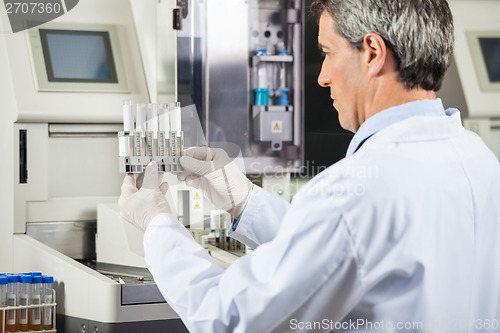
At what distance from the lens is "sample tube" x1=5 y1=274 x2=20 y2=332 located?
1.79 meters

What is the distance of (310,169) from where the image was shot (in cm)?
255

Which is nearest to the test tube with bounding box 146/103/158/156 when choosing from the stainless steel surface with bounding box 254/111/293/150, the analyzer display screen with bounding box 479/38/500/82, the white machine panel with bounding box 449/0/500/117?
the stainless steel surface with bounding box 254/111/293/150

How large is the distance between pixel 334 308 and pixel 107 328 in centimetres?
83

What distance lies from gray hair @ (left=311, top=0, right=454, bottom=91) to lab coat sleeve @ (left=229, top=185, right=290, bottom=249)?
1.67ft

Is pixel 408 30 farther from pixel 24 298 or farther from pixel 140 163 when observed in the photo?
pixel 24 298

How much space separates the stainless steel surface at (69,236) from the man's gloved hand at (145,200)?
3.22 feet

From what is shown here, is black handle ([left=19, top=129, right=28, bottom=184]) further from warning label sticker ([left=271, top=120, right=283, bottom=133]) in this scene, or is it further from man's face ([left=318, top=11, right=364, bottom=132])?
man's face ([left=318, top=11, right=364, bottom=132])

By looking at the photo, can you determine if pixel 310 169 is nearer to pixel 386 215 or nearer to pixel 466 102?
pixel 466 102

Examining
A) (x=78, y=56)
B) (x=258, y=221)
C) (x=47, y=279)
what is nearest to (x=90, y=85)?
(x=78, y=56)

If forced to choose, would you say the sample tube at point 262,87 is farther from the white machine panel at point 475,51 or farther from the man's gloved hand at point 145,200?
the man's gloved hand at point 145,200

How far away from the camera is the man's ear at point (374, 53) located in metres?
1.15

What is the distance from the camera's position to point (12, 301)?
1798 millimetres

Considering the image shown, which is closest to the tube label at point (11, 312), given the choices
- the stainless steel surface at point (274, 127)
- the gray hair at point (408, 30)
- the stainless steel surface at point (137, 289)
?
the stainless steel surface at point (137, 289)

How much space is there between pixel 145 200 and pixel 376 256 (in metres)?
0.51
